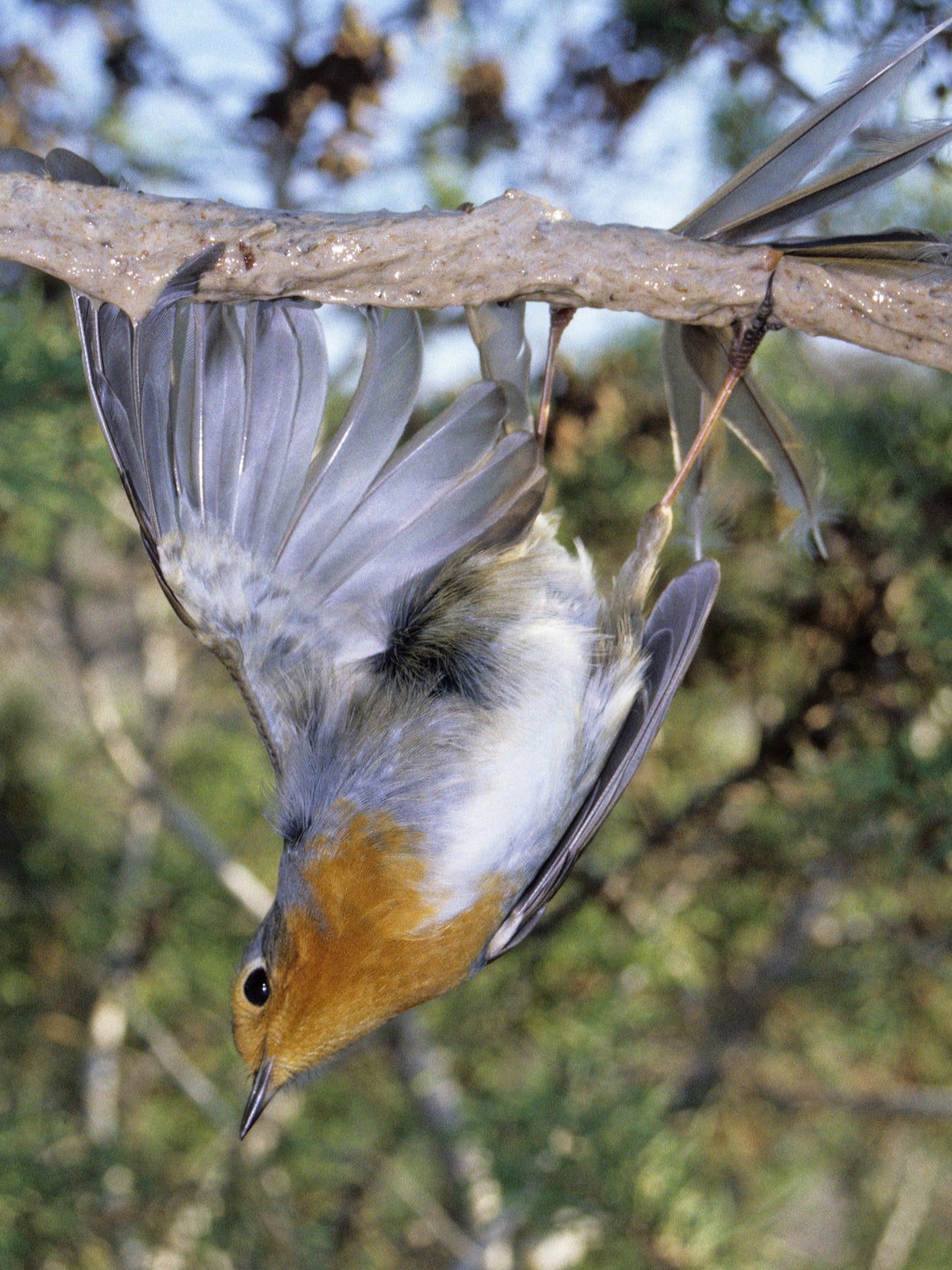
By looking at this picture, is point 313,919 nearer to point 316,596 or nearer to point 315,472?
point 316,596

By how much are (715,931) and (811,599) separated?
72 cm

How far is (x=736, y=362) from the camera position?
1.03 meters

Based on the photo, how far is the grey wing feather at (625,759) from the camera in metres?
1.10

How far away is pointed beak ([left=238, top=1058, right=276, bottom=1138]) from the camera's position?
106cm

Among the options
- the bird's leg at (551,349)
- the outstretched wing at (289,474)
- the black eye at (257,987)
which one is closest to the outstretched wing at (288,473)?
the outstretched wing at (289,474)

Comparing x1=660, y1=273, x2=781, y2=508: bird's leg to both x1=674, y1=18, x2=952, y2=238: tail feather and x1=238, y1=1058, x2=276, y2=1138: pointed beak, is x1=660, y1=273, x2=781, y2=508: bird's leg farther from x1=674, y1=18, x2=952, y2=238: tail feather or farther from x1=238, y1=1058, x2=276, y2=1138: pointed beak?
x1=238, y1=1058, x2=276, y2=1138: pointed beak

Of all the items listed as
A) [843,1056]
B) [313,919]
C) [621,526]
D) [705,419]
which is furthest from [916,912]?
[313,919]

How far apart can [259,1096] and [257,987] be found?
0.11 meters

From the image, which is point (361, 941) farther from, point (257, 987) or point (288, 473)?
point (288, 473)

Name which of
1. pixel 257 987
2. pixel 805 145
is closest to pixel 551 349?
pixel 805 145

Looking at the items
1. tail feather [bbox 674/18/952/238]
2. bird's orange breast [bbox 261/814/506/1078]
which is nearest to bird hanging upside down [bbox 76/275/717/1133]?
bird's orange breast [bbox 261/814/506/1078]

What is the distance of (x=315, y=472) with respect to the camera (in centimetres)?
103

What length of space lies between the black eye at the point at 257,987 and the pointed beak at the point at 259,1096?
65 millimetres

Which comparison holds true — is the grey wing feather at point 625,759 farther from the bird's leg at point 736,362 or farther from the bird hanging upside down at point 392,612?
the bird's leg at point 736,362
